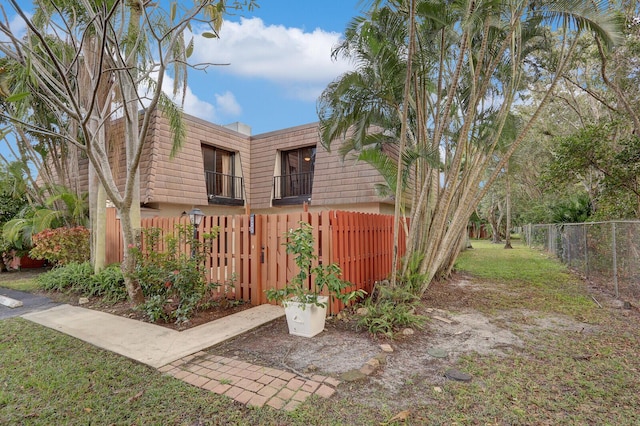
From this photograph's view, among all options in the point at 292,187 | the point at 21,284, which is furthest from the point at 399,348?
the point at 292,187

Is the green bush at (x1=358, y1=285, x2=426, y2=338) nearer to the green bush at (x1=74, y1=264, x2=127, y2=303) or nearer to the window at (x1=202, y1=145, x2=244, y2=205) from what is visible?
the green bush at (x1=74, y1=264, x2=127, y2=303)

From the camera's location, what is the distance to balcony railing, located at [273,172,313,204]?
468 inches

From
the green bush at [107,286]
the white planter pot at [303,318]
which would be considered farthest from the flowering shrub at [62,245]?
the white planter pot at [303,318]

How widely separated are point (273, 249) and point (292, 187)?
730cm

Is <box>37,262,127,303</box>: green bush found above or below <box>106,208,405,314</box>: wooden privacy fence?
below

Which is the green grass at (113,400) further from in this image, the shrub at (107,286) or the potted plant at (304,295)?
the shrub at (107,286)

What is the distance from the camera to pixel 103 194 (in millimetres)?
7012

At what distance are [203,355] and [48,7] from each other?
230 inches

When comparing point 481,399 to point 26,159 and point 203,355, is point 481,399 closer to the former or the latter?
point 203,355

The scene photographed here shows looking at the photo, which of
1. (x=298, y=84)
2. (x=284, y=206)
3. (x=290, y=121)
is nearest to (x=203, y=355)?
(x=298, y=84)

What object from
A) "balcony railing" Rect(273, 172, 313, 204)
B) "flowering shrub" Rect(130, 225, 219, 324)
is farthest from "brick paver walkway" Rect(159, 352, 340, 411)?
"balcony railing" Rect(273, 172, 313, 204)

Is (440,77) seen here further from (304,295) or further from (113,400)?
(113,400)

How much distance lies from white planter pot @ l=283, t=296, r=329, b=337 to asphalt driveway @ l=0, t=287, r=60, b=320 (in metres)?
4.46

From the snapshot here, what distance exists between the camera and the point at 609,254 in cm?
648
